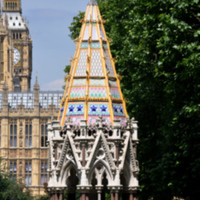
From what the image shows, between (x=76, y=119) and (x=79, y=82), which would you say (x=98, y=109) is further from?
(x=79, y=82)

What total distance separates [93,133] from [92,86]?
141cm

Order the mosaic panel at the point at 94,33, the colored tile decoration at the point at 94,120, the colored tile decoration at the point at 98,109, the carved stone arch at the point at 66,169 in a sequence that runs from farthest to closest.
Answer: the mosaic panel at the point at 94,33, the colored tile decoration at the point at 98,109, the colored tile decoration at the point at 94,120, the carved stone arch at the point at 66,169

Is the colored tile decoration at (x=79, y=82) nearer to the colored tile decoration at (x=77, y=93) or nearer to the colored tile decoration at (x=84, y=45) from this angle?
the colored tile decoration at (x=77, y=93)

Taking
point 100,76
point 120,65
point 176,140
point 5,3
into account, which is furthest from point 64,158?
point 5,3

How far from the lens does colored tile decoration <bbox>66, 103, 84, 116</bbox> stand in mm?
23209

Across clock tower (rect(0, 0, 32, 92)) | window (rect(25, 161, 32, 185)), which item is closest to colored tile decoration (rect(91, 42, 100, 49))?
window (rect(25, 161, 32, 185))

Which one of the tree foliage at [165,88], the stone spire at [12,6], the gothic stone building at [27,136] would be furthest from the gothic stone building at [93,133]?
the stone spire at [12,6]

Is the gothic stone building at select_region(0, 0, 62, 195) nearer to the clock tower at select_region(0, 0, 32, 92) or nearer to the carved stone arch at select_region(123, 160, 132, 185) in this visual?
the clock tower at select_region(0, 0, 32, 92)

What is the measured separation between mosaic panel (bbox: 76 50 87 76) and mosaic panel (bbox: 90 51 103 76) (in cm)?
23

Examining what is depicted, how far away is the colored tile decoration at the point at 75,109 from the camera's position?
2321cm

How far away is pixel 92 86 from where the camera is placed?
23.3m

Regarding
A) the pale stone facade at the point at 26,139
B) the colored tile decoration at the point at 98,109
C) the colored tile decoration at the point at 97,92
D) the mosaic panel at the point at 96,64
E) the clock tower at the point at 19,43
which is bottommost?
the colored tile decoration at the point at 98,109

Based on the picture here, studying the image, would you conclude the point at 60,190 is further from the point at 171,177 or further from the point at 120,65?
the point at 120,65

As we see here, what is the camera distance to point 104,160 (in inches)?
888
